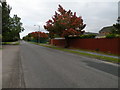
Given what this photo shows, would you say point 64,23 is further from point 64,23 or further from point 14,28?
point 14,28

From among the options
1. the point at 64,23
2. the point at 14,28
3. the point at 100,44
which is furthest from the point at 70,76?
the point at 14,28

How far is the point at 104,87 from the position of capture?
4566 mm

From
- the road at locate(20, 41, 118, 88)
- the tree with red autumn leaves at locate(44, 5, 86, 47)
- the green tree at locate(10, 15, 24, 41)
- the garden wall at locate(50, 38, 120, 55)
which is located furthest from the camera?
the green tree at locate(10, 15, 24, 41)

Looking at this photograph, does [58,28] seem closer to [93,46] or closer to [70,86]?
[93,46]

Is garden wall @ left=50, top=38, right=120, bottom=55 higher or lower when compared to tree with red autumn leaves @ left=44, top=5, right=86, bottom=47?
lower

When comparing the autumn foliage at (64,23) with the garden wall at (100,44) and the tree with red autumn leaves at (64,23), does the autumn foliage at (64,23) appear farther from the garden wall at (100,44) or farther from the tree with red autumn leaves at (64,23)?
the garden wall at (100,44)

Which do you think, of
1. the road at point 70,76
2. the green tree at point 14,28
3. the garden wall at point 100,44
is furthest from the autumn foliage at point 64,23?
the green tree at point 14,28

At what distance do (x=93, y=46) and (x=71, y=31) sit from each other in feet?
18.7

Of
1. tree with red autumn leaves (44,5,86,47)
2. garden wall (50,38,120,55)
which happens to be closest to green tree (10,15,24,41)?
tree with red autumn leaves (44,5,86,47)

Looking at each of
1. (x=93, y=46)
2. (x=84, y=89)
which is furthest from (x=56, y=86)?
(x=93, y=46)

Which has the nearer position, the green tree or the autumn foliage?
the autumn foliage

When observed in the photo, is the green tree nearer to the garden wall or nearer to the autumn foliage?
the autumn foliage

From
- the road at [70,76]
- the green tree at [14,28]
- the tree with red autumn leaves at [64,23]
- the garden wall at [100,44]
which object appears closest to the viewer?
the road at [70,76]

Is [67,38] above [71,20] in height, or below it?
below
